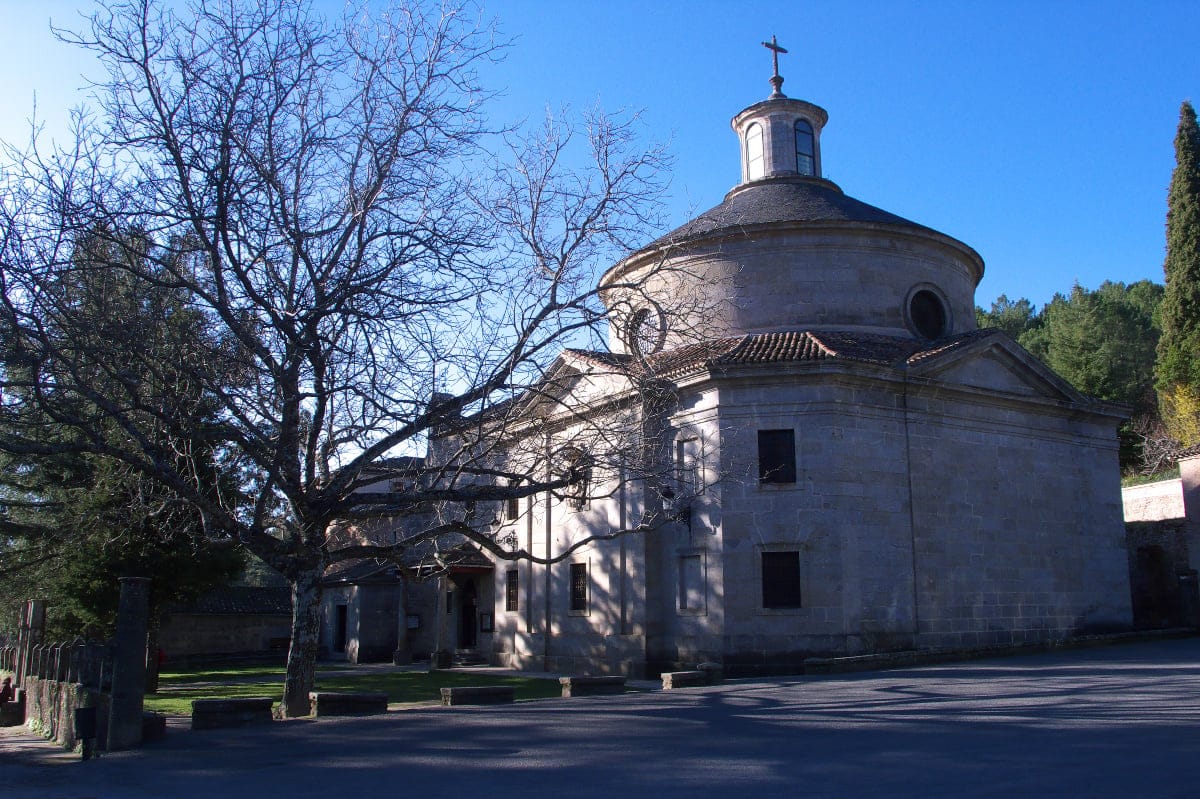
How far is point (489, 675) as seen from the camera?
25.4 metres

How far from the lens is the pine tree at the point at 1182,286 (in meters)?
39.8

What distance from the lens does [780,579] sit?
20.9 m

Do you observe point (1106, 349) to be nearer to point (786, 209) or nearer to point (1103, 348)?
point (1103, 348)

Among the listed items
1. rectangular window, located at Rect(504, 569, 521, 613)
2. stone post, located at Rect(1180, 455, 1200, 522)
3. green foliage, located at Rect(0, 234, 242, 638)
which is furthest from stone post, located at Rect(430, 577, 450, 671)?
stone post, located at Rect(1180, 455, 1200, 522)

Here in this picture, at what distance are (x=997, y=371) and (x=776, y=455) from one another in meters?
7.01

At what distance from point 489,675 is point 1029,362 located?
53.7ft

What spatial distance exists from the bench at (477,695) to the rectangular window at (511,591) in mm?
13339

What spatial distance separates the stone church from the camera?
20875mm

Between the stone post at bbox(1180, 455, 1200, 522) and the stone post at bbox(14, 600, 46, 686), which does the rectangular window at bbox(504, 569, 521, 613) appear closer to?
the stone post at bbox(14, 600, 46, 686)

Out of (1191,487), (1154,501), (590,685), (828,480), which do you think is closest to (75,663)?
(590,685)

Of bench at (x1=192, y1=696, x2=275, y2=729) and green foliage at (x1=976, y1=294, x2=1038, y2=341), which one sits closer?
bench at (x1=192, y1=696, x2=275, y2=729)

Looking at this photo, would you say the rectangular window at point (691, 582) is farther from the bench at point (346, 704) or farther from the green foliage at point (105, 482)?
the green foliage at point (105, 482)

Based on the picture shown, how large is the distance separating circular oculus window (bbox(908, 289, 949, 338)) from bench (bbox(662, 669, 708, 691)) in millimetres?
12727

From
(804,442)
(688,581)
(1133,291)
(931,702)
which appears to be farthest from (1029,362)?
(1133,291)
